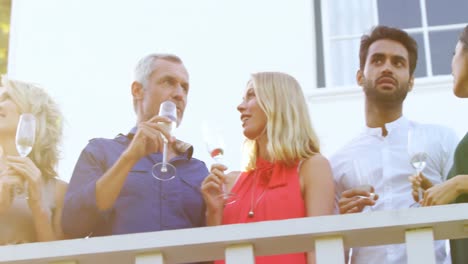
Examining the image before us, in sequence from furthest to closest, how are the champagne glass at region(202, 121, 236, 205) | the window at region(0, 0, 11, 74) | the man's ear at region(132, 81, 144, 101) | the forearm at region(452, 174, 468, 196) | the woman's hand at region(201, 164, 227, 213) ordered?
the window at region(0, 0, 11, 74)
the man's ear at region(132, 81, 144, 101)
the champagne glass at region(202, 121, 236, 205)
the woman's hand at region(201, 164, 227, 213)
the forearm at region(452, 174, 468, 196)

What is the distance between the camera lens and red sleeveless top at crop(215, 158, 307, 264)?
4.06 m

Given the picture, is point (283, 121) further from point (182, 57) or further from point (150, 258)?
point (182, 57)

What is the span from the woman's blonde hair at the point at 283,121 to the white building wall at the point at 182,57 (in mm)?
2326

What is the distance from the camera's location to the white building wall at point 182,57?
22.9ft

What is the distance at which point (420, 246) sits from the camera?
3264 millimetres

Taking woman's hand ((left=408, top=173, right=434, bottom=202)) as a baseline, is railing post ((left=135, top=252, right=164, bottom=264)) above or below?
below

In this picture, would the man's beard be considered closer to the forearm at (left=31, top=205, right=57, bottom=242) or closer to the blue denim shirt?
the blue denim shirt

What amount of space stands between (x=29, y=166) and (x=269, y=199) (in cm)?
86

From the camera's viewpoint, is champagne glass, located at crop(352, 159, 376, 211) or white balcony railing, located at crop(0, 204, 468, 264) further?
champagne glass, located at crop(352, 159, 376, 211)

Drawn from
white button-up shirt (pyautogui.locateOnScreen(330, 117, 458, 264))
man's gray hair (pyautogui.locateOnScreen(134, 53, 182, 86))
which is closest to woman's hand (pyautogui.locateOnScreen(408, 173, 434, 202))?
white button-up shirt (pyautogui.locateOnScreen(330, 117, 458, 264))

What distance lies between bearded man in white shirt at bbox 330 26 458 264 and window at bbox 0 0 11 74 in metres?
3.73

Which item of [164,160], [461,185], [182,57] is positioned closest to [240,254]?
[461,185]

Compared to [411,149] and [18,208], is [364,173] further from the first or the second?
[18,208]

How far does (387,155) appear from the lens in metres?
4.45
